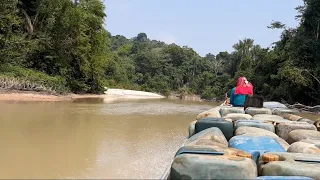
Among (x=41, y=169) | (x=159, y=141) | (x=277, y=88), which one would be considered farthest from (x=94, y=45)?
(x=41, y=169)

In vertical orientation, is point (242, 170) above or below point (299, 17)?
below

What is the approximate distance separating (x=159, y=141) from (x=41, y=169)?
7.65 feet

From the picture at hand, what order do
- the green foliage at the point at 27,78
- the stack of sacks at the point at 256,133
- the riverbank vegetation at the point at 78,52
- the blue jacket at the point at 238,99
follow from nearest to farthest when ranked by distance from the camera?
the stack of sacks at the point at 256,133, the blue jacket at the point at 238,99, the green foliage at the point at 27,78, the riverbank vegetation at the point at 78,52

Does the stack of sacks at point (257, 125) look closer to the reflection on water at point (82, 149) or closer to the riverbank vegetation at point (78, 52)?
the reflection on water at point (82, 149)

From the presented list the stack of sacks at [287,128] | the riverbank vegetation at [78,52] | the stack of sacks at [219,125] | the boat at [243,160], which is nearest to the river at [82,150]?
the stack of sacks at [219,125]

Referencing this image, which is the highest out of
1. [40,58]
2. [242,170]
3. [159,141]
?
[40,58]

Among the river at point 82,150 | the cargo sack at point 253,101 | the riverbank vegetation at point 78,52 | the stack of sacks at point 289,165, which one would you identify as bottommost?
the river at point 82,150

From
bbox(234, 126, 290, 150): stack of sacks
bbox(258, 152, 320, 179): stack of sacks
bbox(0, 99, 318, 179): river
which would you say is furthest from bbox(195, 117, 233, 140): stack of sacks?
bbox(258, 152, 320, 179): stack of sacks

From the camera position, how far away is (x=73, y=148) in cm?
424

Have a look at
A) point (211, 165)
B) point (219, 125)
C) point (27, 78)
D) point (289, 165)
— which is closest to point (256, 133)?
point (219, 125)

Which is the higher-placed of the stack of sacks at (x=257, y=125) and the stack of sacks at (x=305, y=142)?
the stack of sacks at (x=257, y=125)

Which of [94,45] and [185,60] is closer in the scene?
[94,45]

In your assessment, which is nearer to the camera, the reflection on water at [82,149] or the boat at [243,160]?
the boat at [243,160]

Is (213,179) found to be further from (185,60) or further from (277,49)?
(185,60)
